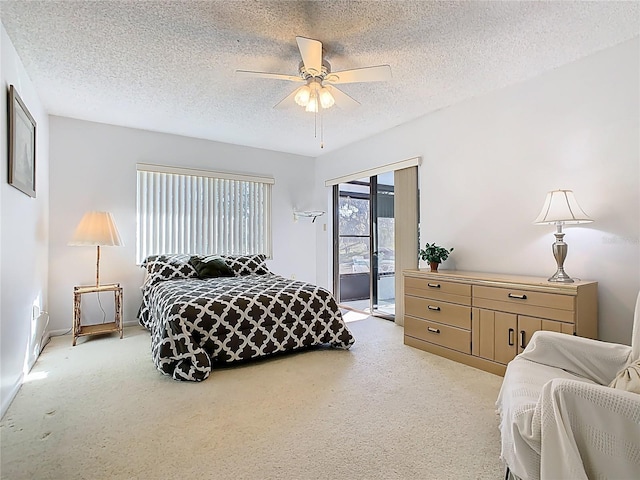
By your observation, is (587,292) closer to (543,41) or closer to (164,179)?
(543,41)

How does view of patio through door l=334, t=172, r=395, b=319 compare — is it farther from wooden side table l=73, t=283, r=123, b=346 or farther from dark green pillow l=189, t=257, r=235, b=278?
wooden side table l=73, t=283, r=123, b=346

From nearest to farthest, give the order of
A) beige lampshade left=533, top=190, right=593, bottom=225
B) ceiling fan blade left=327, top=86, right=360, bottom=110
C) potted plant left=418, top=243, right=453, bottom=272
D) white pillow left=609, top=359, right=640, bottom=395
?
white pillow left=609, top=359, right=640, bottom=395 < beige lampshade left=533, top=190, right=593, bottom=225 < ceiling fan blade left=327, top=86, right=360, bottom=110 < potted plant left=418, top=243, right=453, bottom=272

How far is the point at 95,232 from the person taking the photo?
3596 millimetres

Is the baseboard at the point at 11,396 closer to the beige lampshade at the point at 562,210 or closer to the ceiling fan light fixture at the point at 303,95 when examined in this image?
the ceiling fan light fixture at the point at 303,95

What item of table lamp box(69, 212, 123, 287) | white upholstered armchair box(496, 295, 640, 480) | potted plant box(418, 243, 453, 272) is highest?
table lamp box(69, 212, 123, 287)

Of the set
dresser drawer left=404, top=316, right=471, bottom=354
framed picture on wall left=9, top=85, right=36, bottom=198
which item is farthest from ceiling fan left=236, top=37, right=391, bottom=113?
dresser drawer left=404, top=316, right=471, bottom=354

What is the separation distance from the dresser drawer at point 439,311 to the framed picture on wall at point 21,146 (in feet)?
10.9

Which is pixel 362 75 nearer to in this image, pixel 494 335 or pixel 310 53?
pixel 310 53

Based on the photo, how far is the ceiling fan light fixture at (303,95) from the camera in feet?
8.31

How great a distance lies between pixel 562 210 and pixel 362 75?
5.56 ft

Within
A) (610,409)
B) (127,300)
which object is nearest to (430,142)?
(610,409)

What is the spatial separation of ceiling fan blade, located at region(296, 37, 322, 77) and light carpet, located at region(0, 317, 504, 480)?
2.20 metres

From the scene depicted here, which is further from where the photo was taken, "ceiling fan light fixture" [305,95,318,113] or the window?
the window

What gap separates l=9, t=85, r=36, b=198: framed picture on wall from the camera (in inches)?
90.8
